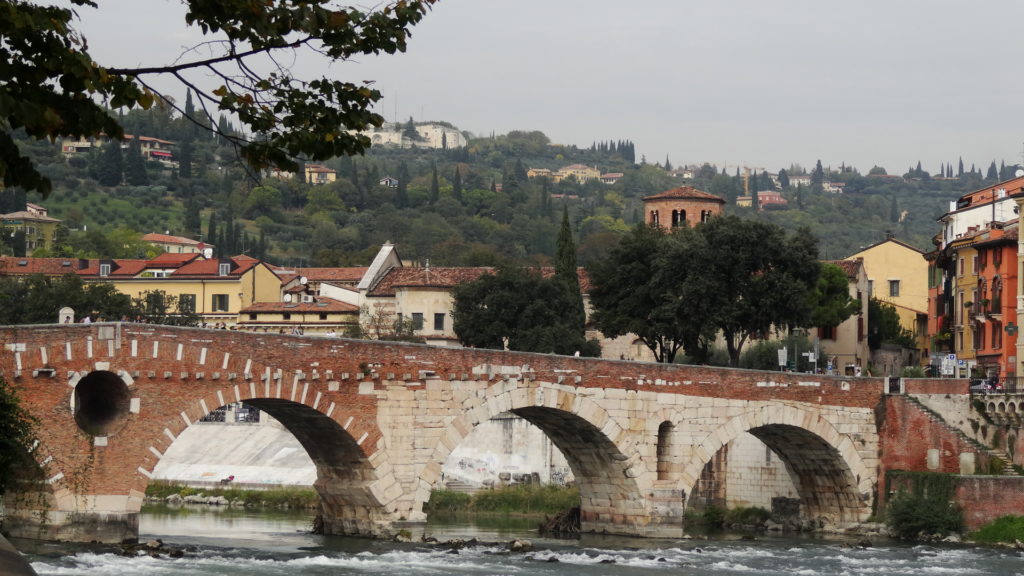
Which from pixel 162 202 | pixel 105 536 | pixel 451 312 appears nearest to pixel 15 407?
pixel 105 536

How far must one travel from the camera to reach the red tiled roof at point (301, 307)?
89875mm

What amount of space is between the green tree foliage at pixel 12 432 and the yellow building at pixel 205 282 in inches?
2284

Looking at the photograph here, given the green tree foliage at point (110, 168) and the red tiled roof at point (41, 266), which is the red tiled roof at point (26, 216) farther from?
the green tree foliage at point (110, 168)

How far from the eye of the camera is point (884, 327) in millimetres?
82250

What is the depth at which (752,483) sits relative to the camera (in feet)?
170

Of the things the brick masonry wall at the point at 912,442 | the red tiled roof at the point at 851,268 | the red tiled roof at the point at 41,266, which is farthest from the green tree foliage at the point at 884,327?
the red tiled roof at the point at 41,266

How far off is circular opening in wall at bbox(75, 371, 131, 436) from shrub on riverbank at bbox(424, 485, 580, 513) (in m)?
20.5

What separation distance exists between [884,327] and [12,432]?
57.6 meters

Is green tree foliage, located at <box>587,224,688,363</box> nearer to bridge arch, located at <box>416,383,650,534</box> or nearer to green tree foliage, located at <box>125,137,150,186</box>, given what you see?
bridge arch, located at <box>416,383,650,534</box>

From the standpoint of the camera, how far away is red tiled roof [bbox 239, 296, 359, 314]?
3538 inches

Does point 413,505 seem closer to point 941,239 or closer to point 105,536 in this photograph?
point 105,536

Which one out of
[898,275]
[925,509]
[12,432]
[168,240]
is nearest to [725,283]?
[925,509]

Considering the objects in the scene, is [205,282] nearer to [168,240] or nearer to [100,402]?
[168,240]

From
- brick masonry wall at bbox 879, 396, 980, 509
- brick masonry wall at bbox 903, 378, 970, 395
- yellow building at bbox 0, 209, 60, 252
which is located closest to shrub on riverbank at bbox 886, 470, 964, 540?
brick masonry wall at bbox 879, 396, 980, 509
